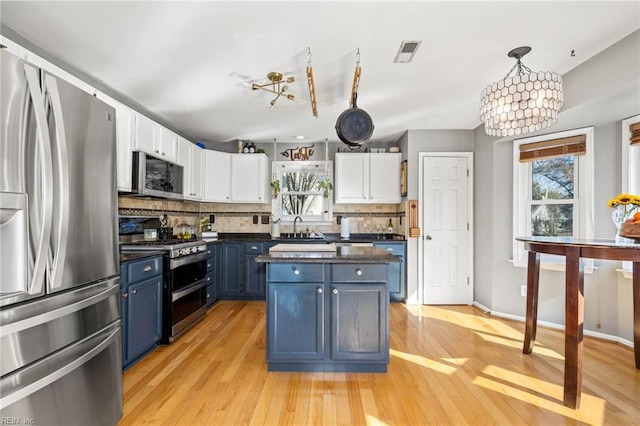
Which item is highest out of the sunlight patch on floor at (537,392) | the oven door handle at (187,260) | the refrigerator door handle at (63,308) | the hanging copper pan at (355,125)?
the hanging copper pan at (355,125)

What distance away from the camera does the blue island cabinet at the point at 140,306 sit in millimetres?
2383

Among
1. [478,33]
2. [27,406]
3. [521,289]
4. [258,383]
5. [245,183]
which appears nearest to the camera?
[27,406]

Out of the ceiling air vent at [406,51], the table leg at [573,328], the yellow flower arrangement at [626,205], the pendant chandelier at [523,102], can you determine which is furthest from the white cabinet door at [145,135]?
the yellow flower arrangement at [626,205]

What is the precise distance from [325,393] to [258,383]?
50 centimetres

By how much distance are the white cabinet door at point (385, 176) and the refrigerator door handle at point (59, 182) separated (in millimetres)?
3889

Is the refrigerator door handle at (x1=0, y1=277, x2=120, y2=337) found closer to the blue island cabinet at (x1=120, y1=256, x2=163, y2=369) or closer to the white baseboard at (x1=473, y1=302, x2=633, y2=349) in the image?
the blue island cabinet at (x1=120, y1=256, x2=163, y2=369)

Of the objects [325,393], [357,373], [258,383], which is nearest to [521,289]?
[357,373]

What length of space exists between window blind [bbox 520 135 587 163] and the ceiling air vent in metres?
2.08

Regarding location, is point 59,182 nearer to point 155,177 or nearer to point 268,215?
point 155,177

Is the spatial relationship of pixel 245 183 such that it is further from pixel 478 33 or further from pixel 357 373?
pixel 478 33

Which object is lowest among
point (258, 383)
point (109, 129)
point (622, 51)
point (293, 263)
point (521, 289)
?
point (258, 383)

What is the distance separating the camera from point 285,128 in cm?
429

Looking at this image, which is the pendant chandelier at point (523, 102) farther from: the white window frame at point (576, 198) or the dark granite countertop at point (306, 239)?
the dark granite countertop at point (306, 239)

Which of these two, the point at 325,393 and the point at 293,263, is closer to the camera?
the point at 325,393
